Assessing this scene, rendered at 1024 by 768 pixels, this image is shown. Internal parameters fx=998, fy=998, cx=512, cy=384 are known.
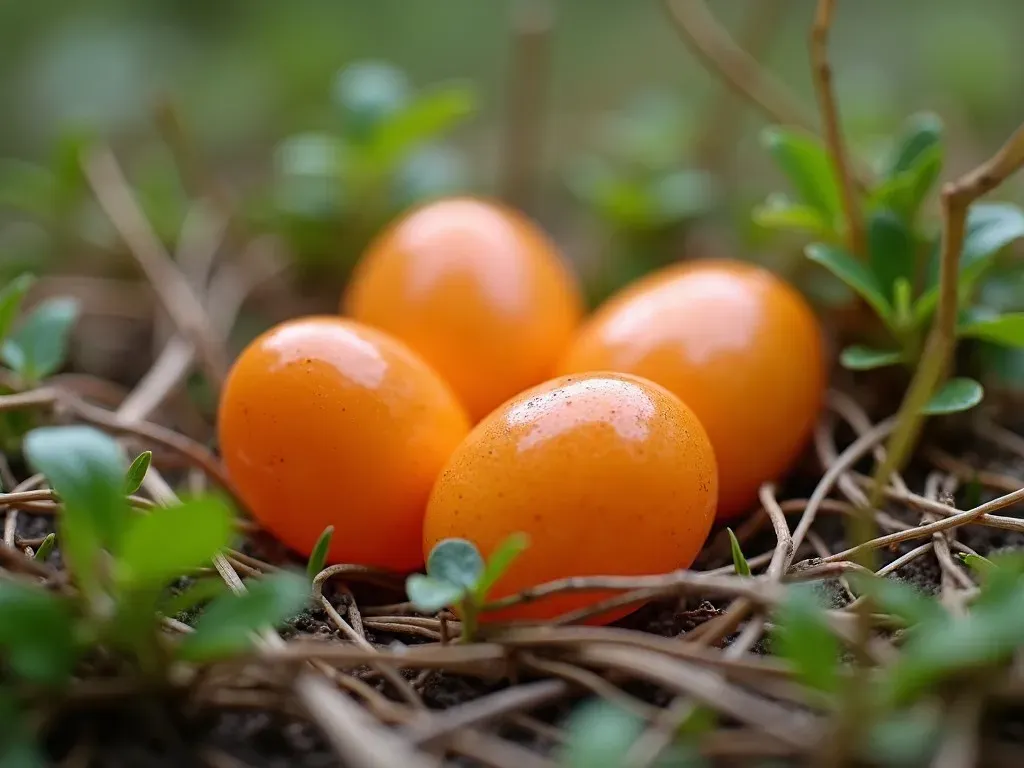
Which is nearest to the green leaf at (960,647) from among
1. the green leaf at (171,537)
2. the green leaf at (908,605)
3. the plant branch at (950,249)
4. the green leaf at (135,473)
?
the green leaf at (908,605)

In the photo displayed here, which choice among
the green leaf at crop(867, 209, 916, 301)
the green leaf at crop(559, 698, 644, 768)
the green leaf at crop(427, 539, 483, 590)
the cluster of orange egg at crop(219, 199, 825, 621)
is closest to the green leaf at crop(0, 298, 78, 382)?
the cluster of orange egg at crop(219, 199, 825, 621)

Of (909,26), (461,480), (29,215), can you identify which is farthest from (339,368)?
(909,26)

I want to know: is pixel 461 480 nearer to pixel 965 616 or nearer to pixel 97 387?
pixel 965 616

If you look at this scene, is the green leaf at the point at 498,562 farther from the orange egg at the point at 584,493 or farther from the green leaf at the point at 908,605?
the green leaf at the point at 908,605

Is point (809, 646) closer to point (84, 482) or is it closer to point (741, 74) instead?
point (84, 482)

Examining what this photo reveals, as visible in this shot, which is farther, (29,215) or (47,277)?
(29,215)

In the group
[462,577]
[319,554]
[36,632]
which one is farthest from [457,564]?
[36,632]
